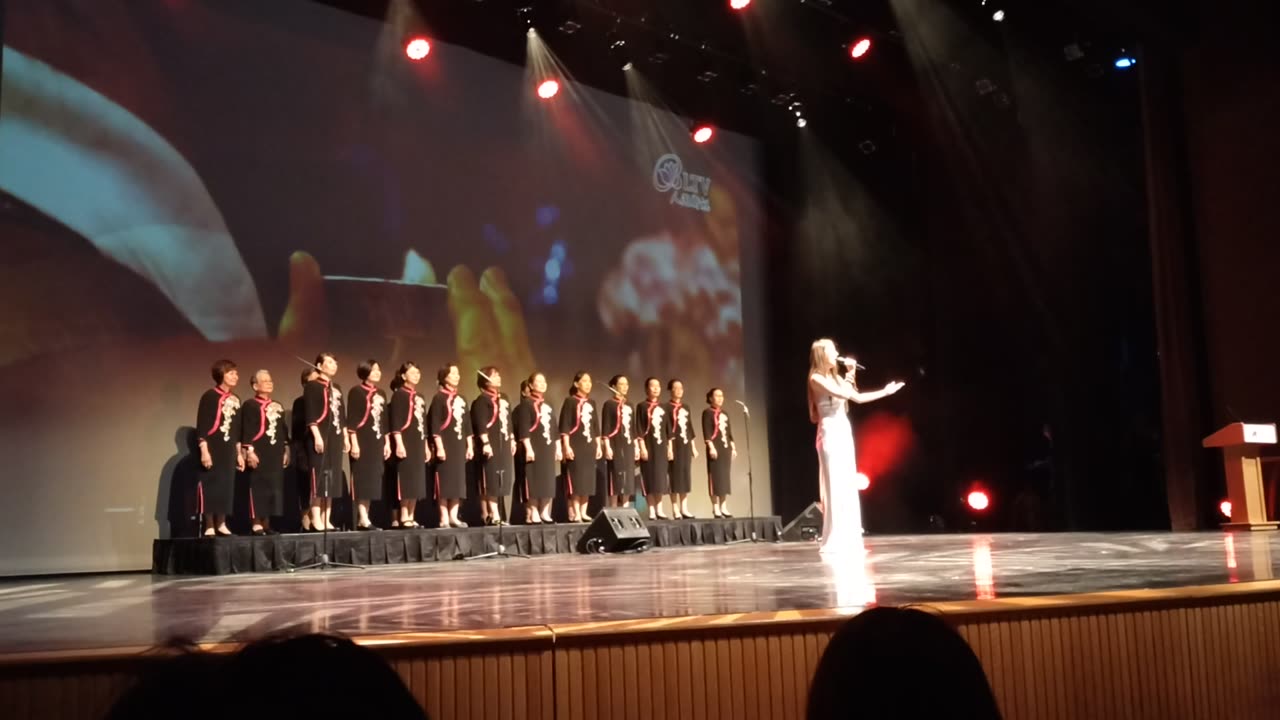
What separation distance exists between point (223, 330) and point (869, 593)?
683 centimetres

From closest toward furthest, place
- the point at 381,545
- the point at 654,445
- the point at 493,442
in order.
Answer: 1. the point at 381,545
2. the point at 493,442
3. the point at 654,445

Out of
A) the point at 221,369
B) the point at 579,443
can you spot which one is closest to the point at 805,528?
the point at 579,443

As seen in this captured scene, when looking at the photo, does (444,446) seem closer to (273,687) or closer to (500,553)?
(500,553)

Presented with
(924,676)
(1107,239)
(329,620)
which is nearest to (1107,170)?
(1107,239)

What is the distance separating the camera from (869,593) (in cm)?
368

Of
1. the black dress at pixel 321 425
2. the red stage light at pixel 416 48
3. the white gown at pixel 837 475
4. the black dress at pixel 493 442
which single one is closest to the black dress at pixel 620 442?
the black dress at pixel 493 442

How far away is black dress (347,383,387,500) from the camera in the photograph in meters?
8.94

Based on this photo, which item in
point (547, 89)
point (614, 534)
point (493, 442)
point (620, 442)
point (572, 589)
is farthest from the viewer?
point (547, 89)

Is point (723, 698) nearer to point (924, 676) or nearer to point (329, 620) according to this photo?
point (924, 676)

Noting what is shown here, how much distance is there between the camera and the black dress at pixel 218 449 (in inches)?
319

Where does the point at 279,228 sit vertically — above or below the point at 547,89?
below

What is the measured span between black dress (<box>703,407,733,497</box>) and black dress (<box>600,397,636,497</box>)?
0.95 m

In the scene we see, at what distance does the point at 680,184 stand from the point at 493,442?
13.5ft

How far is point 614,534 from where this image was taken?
850cm
